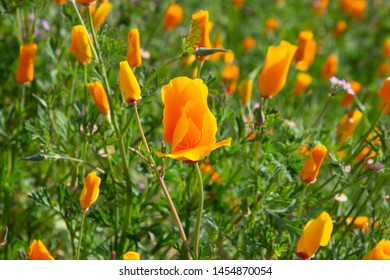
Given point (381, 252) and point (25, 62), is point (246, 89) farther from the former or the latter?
point (381, 252)

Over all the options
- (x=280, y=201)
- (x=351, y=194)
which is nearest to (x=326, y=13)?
(x=351, y=194)

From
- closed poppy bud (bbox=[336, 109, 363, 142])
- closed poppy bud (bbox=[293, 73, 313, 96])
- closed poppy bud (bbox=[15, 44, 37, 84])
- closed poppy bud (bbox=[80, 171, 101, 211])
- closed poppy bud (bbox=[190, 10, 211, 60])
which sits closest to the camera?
closed poppy bud (bbox=[80, 171, 101, 211])

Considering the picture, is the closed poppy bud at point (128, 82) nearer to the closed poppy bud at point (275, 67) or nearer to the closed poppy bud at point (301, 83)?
the closed poppy bud at point (275, 67)

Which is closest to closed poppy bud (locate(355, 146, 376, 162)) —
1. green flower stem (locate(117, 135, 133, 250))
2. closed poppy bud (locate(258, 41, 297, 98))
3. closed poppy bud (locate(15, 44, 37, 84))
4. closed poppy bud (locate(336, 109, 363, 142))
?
closed poppy bud (locate(336, 109, 363, 142))

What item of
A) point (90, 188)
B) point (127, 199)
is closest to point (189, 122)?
point (90, 188)

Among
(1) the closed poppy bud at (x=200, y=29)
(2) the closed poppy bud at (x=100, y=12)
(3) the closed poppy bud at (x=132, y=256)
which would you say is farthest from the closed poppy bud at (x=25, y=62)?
(3) the closed poppy bud at (x=132, y=256)

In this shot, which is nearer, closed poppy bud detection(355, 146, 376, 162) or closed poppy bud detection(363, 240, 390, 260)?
closed poppy bud detection(363, 240, 390, 260)

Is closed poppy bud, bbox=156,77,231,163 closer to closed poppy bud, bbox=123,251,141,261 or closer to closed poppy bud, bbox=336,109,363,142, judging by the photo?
closed poppy bud, bbox=123,251,141,261
